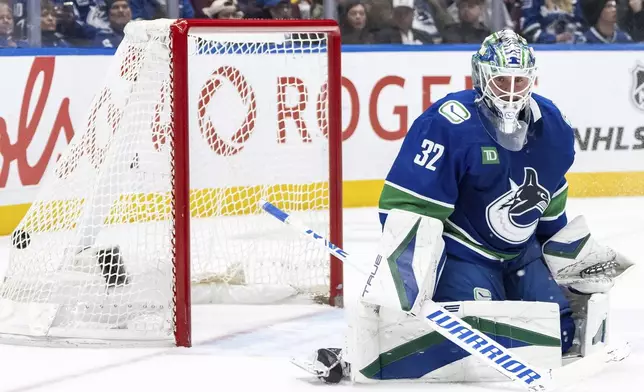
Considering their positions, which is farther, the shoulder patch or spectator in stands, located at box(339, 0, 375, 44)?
spectator in stands, located at box(339, 0, 375, 44)

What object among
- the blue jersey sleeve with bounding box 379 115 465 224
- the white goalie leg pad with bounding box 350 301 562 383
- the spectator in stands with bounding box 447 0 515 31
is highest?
the spectator in stands with bounding box 447 0 515 31

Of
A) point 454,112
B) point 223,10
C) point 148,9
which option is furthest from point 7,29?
point 454,112

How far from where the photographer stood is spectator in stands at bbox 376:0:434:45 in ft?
22.0

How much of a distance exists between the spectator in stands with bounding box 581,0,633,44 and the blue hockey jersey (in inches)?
160

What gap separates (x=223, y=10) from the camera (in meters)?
6.44

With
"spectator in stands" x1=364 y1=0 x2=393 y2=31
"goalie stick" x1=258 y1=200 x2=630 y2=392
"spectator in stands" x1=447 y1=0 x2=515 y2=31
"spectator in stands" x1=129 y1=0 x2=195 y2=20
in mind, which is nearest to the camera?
"goalie stick" x1=258 y1=200 x2=630 y2=392

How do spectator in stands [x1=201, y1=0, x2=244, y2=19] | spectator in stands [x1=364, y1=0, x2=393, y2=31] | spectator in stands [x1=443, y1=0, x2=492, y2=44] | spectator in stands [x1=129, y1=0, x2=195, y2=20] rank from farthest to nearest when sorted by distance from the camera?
1. spectator in stands [x1=443, y1=0, x2=492, y2=44]
2. spectator in stands [x1=364, y1=0, x2=393, y2=31]
3. spectator in stands [x1=201, y1=0, x2=244, y2=19]
4. spectator in stands [x1=129, y1=0, x2=195, y2=20]

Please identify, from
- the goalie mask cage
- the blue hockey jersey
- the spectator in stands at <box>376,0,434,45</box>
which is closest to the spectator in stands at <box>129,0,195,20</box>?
the spectator in stands at <box>376,0,434,45</box>

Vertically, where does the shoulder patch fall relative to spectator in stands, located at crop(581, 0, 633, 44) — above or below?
below

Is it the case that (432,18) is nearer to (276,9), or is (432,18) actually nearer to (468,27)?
(468,27)

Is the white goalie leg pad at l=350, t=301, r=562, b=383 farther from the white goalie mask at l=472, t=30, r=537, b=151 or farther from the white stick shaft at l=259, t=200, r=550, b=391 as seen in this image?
the white goalie mask at l=472, t=30, r=537, b=151

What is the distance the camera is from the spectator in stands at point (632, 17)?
281 inches

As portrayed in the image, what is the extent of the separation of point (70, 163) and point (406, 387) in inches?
52.2

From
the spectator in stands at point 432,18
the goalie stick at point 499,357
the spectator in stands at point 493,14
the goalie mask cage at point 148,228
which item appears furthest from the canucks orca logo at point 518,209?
the spectator in stands at point 493,14
